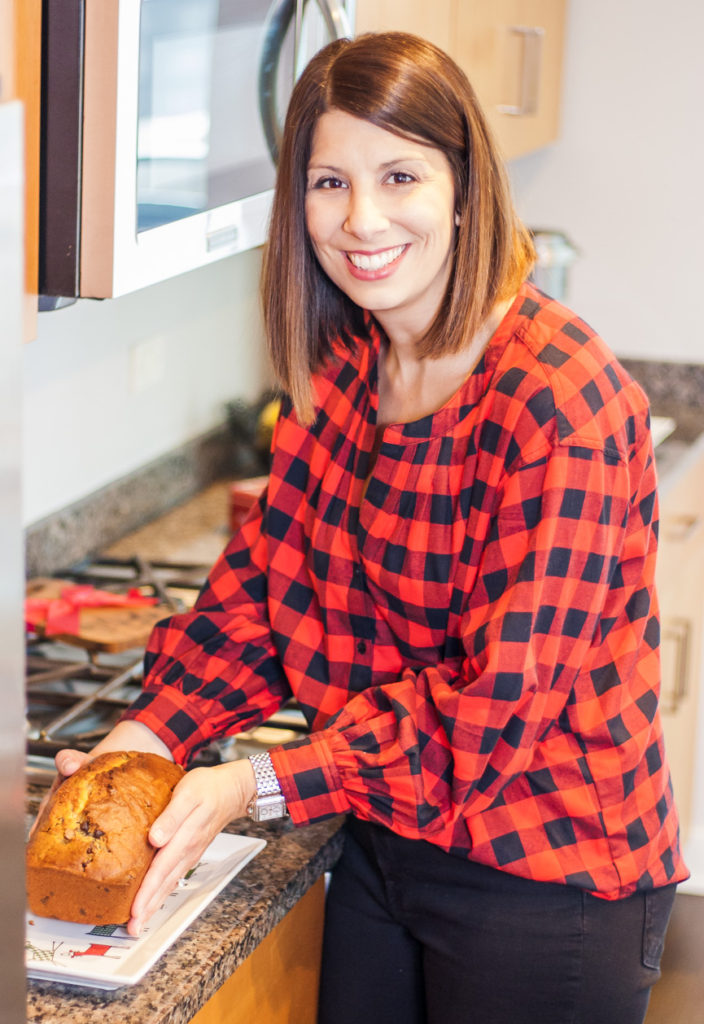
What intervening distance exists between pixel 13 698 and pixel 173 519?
1.63 meters

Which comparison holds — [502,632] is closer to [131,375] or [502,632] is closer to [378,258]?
[378,258]

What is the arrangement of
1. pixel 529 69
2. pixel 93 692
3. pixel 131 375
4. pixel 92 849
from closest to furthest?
pixel 92 849 < pixel 93 692 < pixel 131 375 < pixel 529 69

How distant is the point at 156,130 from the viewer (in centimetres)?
114

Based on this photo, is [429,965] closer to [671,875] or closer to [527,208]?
[671,875]

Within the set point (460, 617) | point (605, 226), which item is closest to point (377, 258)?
point (460, 617)

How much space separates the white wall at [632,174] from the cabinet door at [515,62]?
0.26 feet

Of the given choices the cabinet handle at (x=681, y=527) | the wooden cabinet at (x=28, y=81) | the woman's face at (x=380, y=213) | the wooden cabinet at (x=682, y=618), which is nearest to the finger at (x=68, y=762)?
the wooden cabinet at (x=28, y=81)

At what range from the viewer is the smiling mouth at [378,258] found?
1134 mm

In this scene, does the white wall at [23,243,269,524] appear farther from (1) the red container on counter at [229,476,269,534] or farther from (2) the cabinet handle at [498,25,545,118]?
(2) the cabinet handle at [498,25,545,118]

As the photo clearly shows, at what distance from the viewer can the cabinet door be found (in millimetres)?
2010

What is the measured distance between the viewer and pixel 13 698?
0.59 m

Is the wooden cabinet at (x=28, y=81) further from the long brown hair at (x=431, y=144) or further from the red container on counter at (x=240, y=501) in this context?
the red container on counter at (x=240, y=501)

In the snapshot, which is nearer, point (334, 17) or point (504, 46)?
point (334, 17)

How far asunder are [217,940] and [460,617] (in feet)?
1.15
